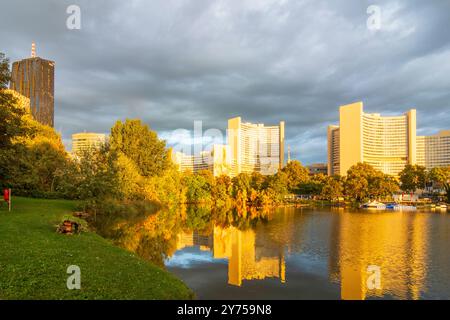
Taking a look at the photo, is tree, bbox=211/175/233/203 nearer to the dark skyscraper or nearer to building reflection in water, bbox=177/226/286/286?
building reflection in water, bbox=177/226/286/286

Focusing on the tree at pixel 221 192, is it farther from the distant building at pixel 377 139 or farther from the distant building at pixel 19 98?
the distant building at pixel 377 139

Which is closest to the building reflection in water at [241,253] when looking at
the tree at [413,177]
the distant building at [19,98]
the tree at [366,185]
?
the distant building at [19,98]

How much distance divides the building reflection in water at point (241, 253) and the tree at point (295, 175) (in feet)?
286

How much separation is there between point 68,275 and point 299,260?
15.9m

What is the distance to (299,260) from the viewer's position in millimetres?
22703

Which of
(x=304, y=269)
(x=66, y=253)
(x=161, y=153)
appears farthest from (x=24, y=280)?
(x=161, y=153)

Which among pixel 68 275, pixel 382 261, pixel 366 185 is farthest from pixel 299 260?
pixel 366 185

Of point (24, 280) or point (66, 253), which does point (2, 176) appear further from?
point (24, 280)

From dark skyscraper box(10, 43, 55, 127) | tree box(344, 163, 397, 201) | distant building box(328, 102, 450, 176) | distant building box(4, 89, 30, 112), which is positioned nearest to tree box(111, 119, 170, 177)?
distant building box(4, 89, 30, 112)

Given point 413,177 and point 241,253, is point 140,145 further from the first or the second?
point 413,177

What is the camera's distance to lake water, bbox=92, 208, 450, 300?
1603 centimetres

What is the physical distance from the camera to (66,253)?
15.1 meters

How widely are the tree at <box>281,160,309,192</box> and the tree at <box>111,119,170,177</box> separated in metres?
67.3

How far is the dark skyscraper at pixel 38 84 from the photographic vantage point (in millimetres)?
123500
